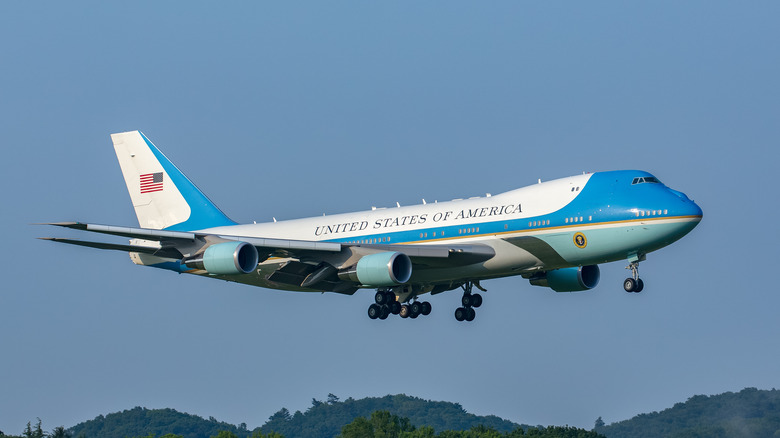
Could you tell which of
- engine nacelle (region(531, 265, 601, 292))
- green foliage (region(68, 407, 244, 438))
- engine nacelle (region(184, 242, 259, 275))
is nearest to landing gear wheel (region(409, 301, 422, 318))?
engine nacelle (region(531, 265, 601, 292))

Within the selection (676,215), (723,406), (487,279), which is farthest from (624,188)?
(723,406)

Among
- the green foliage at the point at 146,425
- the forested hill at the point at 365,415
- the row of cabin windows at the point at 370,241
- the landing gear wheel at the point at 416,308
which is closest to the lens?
the row of cabin windows at the point at 370,241

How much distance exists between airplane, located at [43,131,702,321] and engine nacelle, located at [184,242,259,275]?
0.18 ft

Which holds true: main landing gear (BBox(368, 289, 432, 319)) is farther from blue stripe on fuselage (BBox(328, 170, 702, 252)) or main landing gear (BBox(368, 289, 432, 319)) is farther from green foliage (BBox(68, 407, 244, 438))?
green foliage (BBox(68, 407, 244, 438))

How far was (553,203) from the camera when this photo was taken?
51250mm

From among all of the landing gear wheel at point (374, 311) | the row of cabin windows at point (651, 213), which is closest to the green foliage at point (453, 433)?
the landing gear wheel at point (374, 311)

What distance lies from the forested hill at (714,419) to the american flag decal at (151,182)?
68791 millimetres

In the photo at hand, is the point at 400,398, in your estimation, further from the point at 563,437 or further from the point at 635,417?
the point at 563,437

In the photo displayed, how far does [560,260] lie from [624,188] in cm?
445

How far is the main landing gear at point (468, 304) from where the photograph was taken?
59125 mm

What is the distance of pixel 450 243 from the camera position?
176ft

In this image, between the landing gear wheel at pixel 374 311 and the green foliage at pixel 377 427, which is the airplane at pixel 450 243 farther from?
the green foliage at pixel 377 427

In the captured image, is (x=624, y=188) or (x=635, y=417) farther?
(x=635, y=417)

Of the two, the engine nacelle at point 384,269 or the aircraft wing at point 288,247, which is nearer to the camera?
the engine nacelle at point 384,269
